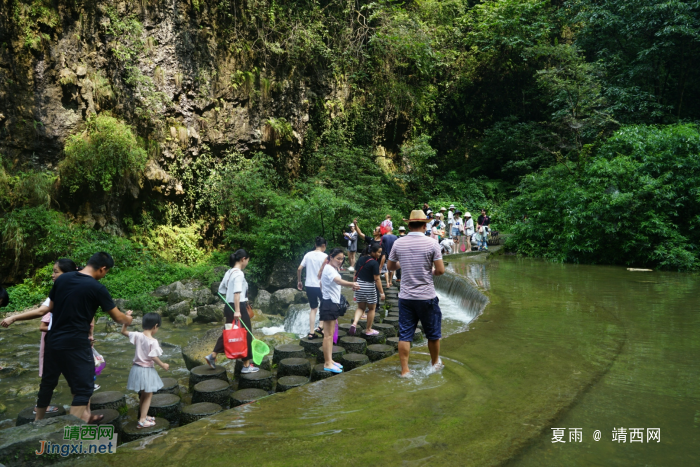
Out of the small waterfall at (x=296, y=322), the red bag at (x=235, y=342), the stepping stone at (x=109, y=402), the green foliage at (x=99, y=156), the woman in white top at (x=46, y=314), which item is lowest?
the small waterfall at (x=296, y=322)

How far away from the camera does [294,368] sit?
233 inches

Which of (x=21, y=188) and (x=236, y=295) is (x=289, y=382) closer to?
(x=236, y=295)

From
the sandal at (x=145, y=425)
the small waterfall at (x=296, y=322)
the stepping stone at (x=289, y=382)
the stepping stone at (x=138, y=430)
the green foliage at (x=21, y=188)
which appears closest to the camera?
the stepping stone at (x=138, y=430)

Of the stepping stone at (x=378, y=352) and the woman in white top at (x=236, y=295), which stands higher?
the woman in white top at (x=236, y=295)

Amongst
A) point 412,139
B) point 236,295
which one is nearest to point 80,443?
point 236,295

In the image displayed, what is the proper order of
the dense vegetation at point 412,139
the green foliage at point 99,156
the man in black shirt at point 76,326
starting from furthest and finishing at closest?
the dense vegetation at point 412,139, the green foliage at point 99,156, the man in black shirt at point 76,326

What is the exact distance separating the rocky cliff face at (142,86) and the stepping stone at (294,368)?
1133 centimetres

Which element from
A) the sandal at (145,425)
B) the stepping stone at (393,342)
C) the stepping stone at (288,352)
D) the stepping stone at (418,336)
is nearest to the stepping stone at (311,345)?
the stepping stone at (288,352)

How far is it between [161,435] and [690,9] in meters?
25.3

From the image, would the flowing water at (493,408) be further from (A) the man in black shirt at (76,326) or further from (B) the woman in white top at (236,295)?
(B) the woman in white top at (236,295)

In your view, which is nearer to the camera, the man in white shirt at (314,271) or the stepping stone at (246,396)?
the stepping stone at (246,396)

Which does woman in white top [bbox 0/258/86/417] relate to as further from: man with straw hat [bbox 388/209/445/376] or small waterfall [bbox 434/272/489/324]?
small waterfall [bbox 434/272/489/324]

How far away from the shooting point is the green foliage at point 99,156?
1328 centimetres

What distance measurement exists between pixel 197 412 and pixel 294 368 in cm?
146
